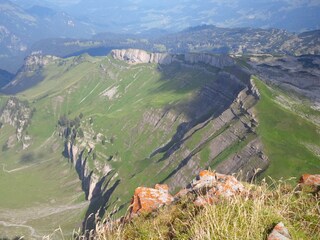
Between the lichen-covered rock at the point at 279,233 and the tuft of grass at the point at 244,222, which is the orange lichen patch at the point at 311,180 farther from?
the lichen-covered rock at the point at 279,233

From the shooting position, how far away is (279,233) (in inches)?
518

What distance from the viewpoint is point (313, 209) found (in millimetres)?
15227

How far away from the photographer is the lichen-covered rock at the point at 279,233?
12959 mm

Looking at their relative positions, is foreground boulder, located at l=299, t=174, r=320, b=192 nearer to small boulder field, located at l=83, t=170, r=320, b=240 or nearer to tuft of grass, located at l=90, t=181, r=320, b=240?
small boulder field, located at l=83, t=170, r=320, b=240

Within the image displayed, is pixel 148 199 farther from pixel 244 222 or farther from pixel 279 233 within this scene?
pixel 279 233

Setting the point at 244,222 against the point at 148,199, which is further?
the point at 148,199

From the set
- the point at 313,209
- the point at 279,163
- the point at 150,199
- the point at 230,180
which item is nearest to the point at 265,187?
the point at 313,209

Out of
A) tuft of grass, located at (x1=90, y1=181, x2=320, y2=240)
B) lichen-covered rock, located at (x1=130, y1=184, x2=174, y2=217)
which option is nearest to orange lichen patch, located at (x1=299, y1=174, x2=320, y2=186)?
tuft of grass, located at (x1=90, y1=181, x2=320, y2=240)

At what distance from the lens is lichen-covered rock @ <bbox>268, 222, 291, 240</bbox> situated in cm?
1296

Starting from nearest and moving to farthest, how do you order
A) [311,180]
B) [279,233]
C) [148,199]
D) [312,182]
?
[279,233], [312,182], [311,180], [148,199]

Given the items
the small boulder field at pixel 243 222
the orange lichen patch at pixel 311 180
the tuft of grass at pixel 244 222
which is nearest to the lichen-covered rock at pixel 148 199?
the small boulder field at pixel 243 222

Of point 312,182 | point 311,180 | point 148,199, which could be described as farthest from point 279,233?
point 148,199

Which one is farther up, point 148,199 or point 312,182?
point 312,182

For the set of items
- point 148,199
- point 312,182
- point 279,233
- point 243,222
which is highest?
point 243,222
